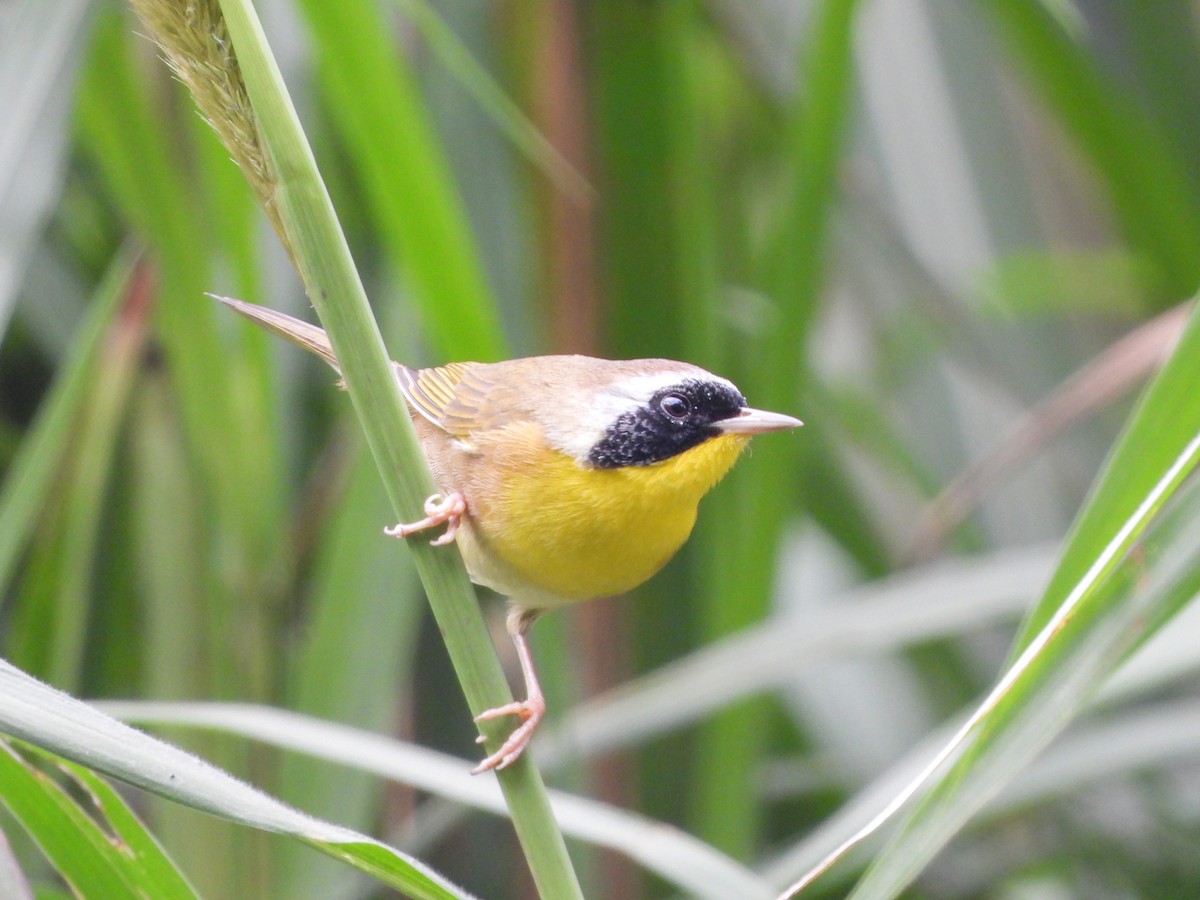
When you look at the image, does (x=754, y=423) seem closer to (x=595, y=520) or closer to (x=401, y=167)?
(x=595, y=520)

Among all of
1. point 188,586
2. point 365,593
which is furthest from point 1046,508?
point 188,586

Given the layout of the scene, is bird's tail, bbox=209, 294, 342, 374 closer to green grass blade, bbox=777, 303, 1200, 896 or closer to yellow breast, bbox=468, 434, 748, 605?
yellow breast, bbox=468, 434, 748, 605

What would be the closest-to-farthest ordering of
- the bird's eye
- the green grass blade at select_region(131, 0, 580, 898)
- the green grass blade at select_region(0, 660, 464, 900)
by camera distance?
the green grass blade at select_region(0, 660, 464, 900) < the green grass blade at select_region(131, 0, 580, 898) < the bird's eye

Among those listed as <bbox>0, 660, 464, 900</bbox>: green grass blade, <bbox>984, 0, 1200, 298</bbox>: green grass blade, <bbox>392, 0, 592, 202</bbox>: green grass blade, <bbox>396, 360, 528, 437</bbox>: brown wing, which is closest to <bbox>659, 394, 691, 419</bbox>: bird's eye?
<bbox>396, 360, 528, 437</bbox>: brown wing

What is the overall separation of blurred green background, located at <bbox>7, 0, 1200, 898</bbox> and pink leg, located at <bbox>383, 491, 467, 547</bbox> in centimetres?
25

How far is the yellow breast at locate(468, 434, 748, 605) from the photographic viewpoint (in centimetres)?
144

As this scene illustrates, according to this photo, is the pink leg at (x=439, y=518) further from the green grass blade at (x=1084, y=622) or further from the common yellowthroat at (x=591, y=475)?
the green grass blade at (x=1084, y=622)

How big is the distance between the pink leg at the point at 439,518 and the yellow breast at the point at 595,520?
51 millimetres

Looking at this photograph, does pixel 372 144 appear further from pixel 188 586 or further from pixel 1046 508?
pixel 1046 508

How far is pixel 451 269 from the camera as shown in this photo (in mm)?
1562

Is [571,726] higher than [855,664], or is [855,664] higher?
[571,726]

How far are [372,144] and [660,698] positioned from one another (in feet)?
2.93

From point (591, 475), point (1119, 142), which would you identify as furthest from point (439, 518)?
point (1119, 142)

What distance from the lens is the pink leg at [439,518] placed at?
100cm
